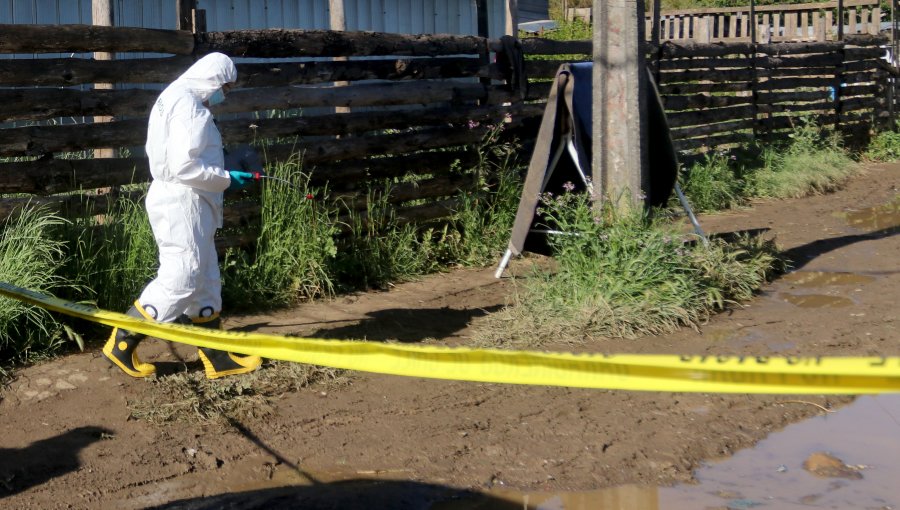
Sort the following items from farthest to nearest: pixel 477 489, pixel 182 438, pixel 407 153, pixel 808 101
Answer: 1. pixel 808 101
2. pixel 407 153
3. pixel 182 438
4. pixel 477 489

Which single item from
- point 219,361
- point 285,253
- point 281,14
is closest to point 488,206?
point 285,253

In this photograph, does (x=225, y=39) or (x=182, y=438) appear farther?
(x=225, y=39)

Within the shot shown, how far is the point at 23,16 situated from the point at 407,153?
175 inches

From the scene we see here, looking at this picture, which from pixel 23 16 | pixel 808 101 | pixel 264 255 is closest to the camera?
pixel 264 255

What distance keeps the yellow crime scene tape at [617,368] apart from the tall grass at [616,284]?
3.08 meters

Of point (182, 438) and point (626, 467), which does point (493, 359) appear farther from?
point (182, 438)

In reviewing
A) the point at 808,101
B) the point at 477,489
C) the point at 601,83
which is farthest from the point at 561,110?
the point at 808,101

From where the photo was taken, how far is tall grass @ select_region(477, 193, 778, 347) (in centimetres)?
668

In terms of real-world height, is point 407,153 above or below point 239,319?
above

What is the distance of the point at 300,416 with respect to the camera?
5340 mm

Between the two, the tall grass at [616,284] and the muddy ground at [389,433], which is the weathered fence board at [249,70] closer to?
the muddy ground at [389,433]

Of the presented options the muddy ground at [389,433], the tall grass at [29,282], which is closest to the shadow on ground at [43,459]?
the muddy ground at [389,433]

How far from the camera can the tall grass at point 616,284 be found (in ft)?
21.9

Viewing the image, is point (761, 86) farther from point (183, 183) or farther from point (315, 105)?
point (183, 183)
